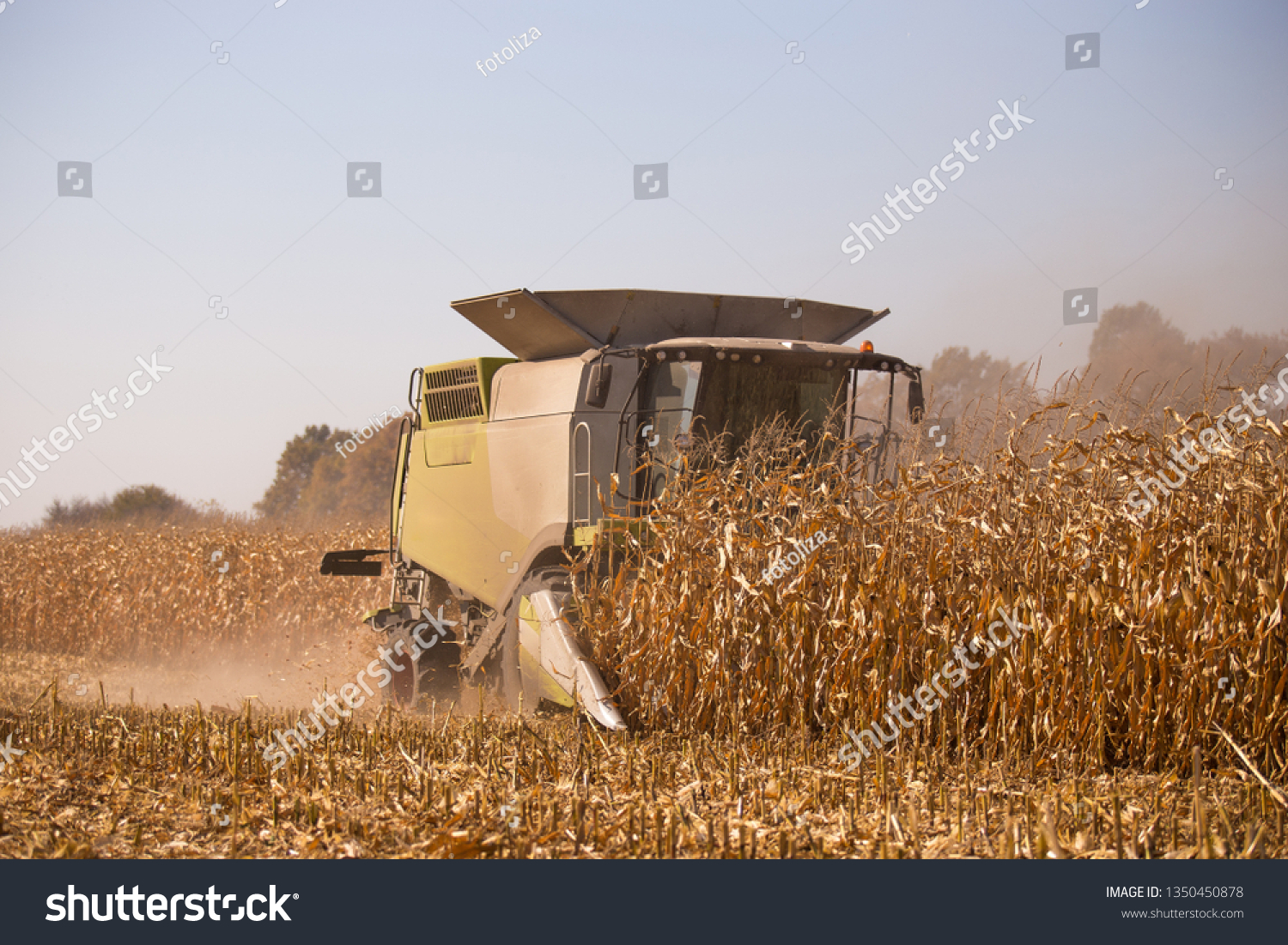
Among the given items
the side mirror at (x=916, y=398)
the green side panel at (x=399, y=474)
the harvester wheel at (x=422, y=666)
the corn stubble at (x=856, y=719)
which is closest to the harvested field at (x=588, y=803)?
the corn stubble at (x=856, y=719)

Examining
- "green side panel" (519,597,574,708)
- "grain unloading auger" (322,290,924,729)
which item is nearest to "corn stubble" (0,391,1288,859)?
"green side panel" (519,597,574,708)

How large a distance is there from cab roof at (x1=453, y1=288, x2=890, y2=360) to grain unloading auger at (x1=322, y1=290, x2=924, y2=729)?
11 mm

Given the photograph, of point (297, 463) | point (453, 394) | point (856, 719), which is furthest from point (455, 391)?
point (297, 463)

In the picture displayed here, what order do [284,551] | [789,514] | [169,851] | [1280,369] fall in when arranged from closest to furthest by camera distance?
[169,851] < [1280,369] < [789,514] < [284,551]

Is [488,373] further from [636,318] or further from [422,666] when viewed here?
[422,666]

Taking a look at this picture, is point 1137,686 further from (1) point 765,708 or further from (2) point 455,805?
(2) point 455,805

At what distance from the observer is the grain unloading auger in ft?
18.5

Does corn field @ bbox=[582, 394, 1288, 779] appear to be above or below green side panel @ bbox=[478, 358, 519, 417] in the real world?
below

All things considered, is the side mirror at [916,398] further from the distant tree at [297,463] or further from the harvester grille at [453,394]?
the distant tree at [297,463]

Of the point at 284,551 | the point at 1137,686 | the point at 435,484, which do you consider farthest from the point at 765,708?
the point at 284,551

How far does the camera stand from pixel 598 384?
562cm

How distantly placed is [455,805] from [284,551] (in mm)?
11031

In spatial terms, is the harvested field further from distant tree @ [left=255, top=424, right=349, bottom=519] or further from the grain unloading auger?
distant tree @ [left=255, top=424, right=349, bottom=519]

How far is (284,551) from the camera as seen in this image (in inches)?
540
